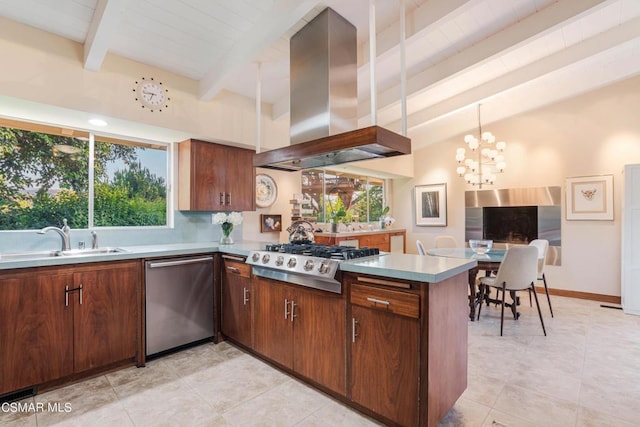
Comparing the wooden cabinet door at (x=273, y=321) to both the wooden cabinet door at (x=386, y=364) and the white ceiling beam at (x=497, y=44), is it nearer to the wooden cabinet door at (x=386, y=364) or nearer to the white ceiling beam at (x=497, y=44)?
the wooden cabinet door at (x=386, y=364)

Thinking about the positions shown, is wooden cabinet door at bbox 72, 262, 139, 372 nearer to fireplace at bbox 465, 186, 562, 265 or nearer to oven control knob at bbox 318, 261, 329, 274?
oven control knob at bbox 318, 261, 329, 274

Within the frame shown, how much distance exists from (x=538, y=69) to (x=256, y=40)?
3.48 metres

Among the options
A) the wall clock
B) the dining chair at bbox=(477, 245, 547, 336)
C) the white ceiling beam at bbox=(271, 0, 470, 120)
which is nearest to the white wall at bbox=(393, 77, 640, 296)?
the dining chair at bbox=(477, 245, 547, 336)

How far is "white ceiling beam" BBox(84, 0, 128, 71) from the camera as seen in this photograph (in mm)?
1984

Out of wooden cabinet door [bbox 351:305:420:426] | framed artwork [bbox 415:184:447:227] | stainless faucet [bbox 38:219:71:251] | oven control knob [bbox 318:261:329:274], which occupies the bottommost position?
wooden cabinet door [bbox 351:305:420:426]

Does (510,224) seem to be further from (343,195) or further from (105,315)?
(105,315)

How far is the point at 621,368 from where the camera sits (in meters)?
2.55

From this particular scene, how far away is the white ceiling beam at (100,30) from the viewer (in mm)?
1984

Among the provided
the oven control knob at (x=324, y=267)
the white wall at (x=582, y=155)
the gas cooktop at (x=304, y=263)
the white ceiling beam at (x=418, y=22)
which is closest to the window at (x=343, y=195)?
the white wall at (x=582, y=155)

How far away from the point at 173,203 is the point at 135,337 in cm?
150

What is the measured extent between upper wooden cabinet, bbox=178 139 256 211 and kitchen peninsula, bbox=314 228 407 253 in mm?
1499

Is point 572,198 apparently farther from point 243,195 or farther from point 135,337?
point 135,337

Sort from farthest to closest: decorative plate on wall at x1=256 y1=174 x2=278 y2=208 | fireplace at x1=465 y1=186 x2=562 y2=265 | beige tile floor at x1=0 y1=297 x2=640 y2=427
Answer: fireplace at x1=465 y1=186 x2=562 y2=265, decorative plate on wall at x1=256 y1=174 x2=278 y2=208, beige tile floor at x1=0 y1=297 x2=640 y2=427

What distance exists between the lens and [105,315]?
246 cm
